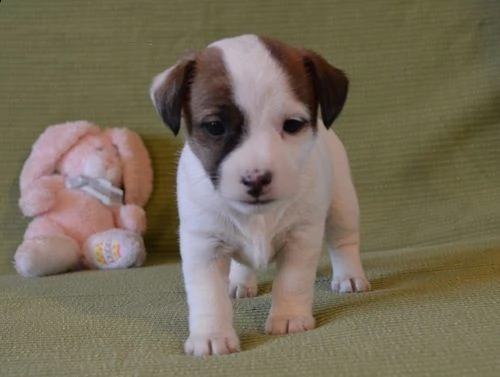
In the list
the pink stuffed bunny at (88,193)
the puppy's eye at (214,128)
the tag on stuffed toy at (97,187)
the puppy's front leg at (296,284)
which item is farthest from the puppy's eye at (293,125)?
the tag on stuffed toy at (97,187)

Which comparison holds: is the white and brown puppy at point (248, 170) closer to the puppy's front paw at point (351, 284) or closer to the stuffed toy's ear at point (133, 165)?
the puppy's front paw at point (351, 284)

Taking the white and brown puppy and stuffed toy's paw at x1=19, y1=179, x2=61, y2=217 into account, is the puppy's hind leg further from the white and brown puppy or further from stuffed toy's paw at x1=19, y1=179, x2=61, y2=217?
stuffed toy's paw at x1=19, y1=179, x2=61, y2=217

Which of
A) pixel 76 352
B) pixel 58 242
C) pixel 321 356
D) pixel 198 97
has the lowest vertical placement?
pixel 58 242

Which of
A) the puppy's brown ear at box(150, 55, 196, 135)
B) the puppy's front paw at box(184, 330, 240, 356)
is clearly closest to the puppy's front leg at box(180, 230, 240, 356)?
the puppy's front paw at box(184, 330, 240, 356)

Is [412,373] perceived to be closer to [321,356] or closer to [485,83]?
[321,356]

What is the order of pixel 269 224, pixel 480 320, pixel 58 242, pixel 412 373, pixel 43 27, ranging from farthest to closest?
1. pixel 43 27
2. pixel 58 242
3. pixel 269 224
4. pixel 480 320
5. pixel 412 373

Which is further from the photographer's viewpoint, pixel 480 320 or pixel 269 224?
pixel 269 224

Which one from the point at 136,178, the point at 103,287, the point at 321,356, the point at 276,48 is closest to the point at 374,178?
the point at 136,178
